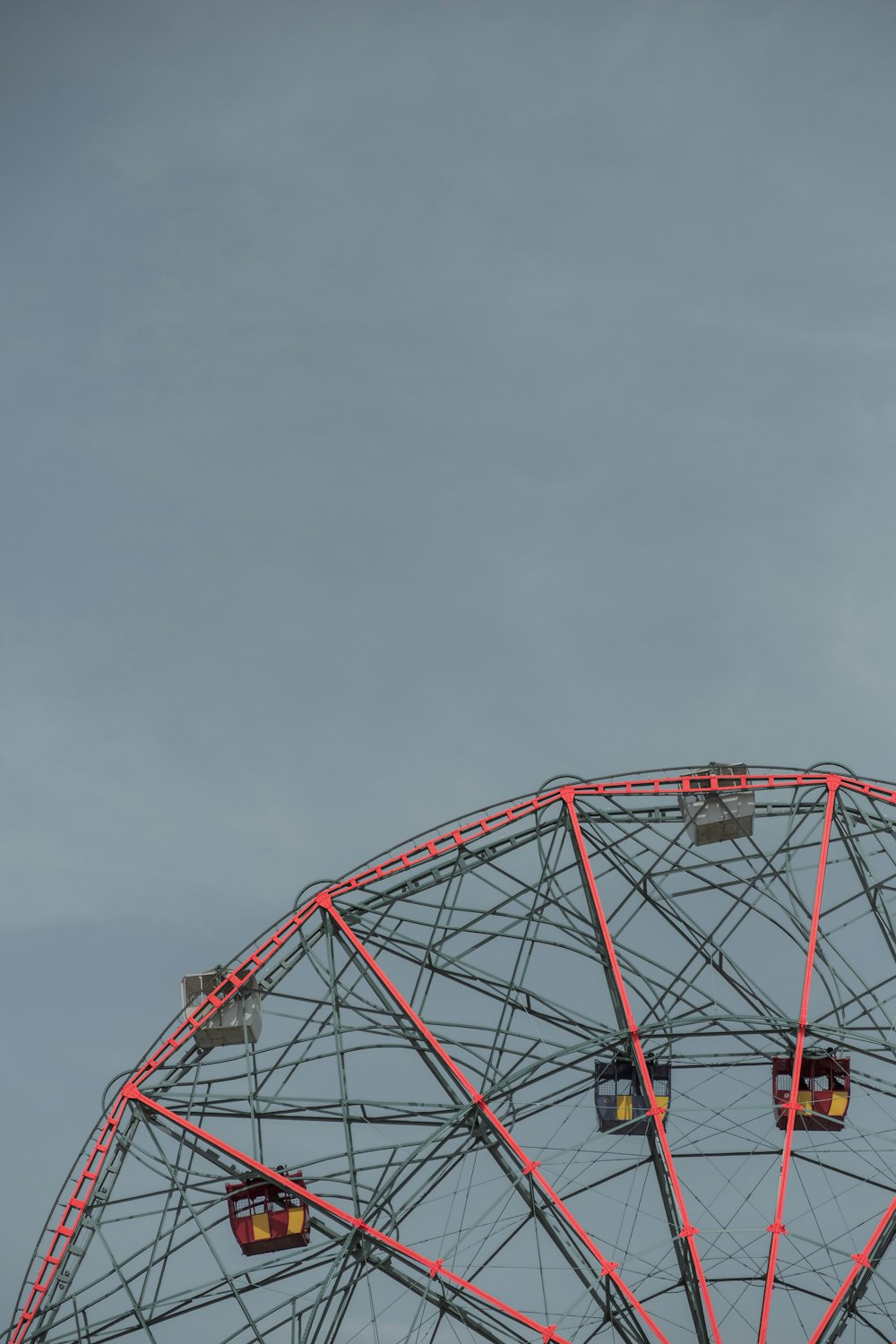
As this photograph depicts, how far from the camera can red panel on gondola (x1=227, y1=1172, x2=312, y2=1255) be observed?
57281 mm

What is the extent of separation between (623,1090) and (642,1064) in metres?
3.27

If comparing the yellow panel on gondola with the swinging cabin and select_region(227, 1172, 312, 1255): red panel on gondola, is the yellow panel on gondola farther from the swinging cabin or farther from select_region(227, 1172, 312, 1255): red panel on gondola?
select_region(227, 1172, 312, 1255): red panel on gondola

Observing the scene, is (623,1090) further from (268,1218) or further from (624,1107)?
(268,1218)

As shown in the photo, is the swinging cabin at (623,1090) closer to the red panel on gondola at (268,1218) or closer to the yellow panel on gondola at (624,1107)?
the yellow panel on gondola at (624,1107)

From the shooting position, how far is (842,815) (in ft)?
197

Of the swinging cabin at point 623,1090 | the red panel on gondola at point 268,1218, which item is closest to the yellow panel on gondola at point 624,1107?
the swinging cabin at point 623,1090

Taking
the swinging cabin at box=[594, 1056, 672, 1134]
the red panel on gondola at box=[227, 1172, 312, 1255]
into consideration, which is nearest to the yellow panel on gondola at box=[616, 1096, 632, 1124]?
the swinging cabin at box=[594, 1056, 672, 1134]

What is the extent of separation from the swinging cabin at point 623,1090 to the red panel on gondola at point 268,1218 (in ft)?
28.3

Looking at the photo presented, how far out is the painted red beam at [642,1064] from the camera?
53.9 metres

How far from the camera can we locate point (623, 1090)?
59.7 metres

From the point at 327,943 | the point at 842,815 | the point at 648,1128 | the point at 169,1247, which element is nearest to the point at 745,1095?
the point at 648,1128

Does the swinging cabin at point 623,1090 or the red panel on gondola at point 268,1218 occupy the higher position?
the swinging cabin at point 623,1090

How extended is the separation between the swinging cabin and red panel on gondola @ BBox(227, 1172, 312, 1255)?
8612 mm

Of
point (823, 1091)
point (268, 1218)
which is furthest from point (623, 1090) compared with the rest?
point (268, 1218)
